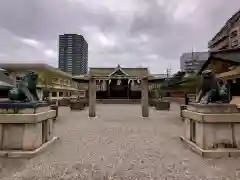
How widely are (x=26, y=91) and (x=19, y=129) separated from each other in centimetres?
109

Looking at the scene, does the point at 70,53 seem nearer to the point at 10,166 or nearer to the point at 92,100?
the point at 92,100

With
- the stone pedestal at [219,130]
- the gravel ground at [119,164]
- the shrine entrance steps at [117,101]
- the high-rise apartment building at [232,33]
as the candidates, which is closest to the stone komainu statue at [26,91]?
the gravel ground at [119,164]

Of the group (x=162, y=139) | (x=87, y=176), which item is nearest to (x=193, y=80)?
(x=162, y=139)

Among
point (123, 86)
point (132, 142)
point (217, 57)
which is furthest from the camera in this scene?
point (123, 86)

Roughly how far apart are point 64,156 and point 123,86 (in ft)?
111

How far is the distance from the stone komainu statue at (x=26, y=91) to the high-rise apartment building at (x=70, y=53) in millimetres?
76984

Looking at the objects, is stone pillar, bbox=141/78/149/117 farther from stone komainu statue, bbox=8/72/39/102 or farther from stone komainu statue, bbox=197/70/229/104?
stone komainu statue, bbox=8/72/39/102

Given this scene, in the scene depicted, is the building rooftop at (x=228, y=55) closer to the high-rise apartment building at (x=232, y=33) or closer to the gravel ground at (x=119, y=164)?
the gravel ground at (x=119, y=164)

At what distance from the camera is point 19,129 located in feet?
20.3

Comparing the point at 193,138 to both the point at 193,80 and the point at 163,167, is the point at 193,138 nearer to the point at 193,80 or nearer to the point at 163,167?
the point at 163,167

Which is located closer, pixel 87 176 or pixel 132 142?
pixel 87 176

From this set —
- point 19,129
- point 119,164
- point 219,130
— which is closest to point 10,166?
point 19,129

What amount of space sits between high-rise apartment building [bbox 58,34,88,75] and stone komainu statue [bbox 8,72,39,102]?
76984 mm

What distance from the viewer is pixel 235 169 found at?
201 inches
